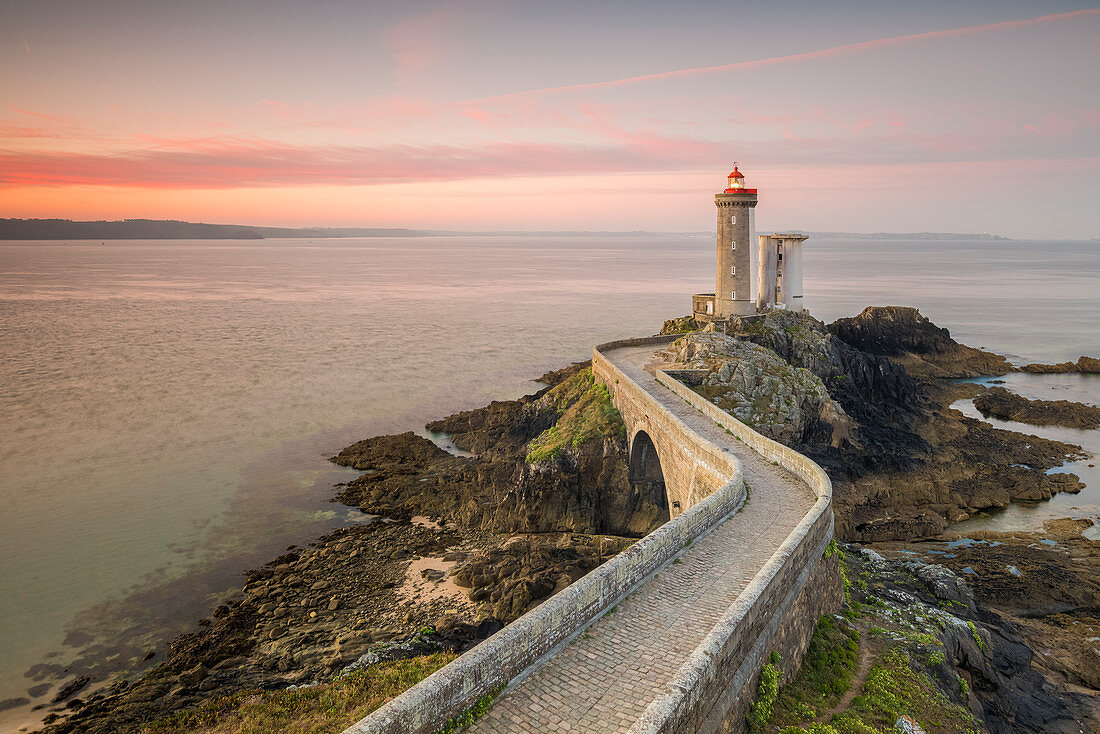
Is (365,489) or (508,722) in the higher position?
(508,722)

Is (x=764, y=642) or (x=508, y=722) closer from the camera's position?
(x=508, y=722)

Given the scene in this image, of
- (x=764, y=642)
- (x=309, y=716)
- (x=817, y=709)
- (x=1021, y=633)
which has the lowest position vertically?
(x=1021, y=633)

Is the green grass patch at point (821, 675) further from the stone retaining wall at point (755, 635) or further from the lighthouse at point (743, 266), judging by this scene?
the lighthouse at point (743, 266)

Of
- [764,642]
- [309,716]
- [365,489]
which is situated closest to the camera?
[764,642]

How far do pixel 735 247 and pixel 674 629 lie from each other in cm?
2983

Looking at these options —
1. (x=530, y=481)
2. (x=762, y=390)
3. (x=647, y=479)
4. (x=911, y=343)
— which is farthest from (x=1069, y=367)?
(x=530, y=481)

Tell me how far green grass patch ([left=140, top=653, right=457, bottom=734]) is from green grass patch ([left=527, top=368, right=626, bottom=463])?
1175cm

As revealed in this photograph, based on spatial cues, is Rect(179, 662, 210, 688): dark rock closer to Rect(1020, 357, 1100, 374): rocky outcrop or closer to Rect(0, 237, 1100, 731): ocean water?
Rect(0, 237, 1100, 731): ocean water

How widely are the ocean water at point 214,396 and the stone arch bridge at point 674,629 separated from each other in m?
13.2

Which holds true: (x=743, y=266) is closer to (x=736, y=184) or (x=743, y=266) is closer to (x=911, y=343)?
(x=736, y=184)

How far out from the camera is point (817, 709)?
1058 centimetres

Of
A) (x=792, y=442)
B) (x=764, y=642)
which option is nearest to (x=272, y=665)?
(x=764, y=642)

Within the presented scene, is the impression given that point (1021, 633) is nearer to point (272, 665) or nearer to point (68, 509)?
point (272, 665)

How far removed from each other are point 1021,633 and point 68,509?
109 feet
